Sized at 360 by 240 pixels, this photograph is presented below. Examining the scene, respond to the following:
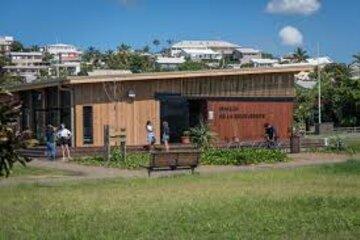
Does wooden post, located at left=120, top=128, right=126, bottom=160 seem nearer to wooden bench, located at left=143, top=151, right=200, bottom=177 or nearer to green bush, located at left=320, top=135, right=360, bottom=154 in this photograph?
wooden bench, located at left=143, top=151, right=200, bottom=177

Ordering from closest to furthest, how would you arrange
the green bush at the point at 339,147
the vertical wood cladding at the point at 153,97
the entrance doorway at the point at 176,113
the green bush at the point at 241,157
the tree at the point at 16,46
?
the tree at the point at 16,46 → the green bush at the point at 241,157 → the green bush at the point at 339,147 → the vertical wood cladding at the point at 153,97 → the entrance doorway at the point at 176,113

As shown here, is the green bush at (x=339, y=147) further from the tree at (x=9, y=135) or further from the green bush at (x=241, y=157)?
the tree at (x=9, y=135)

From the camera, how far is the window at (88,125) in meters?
34.5

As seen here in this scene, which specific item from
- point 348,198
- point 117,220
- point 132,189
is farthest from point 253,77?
point 117,220

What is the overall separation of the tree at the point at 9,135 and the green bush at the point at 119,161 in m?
17.8

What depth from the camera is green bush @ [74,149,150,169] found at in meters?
26.5

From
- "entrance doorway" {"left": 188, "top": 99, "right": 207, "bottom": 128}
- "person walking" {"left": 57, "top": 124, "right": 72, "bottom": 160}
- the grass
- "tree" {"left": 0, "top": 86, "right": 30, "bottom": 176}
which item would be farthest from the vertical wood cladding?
"tree" {"left": 0, "top": 86, "right": 30, "bottom": 176}

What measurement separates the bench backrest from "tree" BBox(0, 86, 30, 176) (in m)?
14.1

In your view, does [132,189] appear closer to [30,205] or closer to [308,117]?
[30,205]

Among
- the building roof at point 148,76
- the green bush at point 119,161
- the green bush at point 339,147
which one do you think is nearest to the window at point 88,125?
the building roof at point 148,76

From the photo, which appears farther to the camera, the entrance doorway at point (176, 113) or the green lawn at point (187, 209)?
the entrance doorway at point (176, 113)

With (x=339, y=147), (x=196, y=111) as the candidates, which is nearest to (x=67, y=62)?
(x=196, y=111)

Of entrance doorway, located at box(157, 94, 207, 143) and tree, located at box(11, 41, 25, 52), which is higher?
tree, located at box(11, 41, 25, 52)

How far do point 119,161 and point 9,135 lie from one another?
20.2 m
